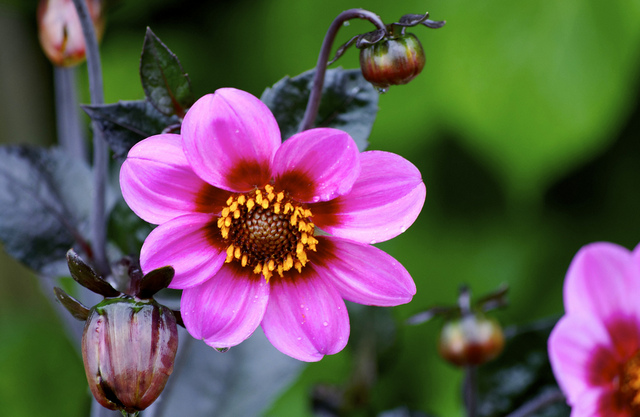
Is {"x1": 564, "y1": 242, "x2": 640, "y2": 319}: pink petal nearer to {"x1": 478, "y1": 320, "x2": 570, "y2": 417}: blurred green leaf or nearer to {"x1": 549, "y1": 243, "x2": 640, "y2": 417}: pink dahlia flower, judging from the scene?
{"x1": 549, "y1": 243, "x2": 640, "y2": 417}: pink dahlia flower

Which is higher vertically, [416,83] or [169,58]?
[169,58]

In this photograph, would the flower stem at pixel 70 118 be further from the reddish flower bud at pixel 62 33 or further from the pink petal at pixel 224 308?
the pink petal at pixel 224 308

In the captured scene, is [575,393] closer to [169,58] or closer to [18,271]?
[169,58]

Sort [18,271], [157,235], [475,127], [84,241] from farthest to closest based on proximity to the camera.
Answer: [18,271] < [475,127] < [84,241] < [157,235]

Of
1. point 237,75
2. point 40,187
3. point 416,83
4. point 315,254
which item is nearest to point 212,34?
point 237,75

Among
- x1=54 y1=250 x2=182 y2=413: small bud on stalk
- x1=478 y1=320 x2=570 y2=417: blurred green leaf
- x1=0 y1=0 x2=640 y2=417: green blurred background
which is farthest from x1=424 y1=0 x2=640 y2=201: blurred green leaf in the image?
x1=54 y1=250 x2=182 y2=413: small bud on stalk

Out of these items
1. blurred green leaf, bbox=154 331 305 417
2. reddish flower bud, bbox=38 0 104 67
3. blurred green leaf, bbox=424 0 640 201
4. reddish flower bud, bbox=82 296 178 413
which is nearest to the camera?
reddish flower bud, bbox=82 296 178 413

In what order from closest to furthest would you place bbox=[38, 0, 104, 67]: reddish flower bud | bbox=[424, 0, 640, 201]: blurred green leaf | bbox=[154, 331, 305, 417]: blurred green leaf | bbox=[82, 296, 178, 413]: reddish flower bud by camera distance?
1. bbox=[82, 296, 178, 413]: reddish flower bud
2. bbox=[38, 0, 104, 67]: reddish flower bud
3. bbox=[154, 331, 305, 417]: blurred green leaf
4. bbox=[424, 0, 640, 201]: blurred green leaf
